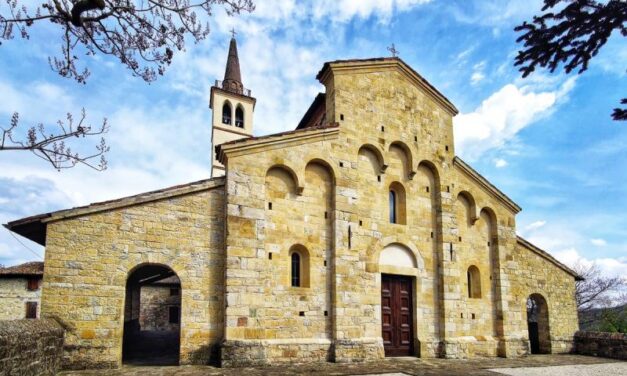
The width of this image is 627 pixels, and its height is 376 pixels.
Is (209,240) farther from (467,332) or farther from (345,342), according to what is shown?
(467,332)

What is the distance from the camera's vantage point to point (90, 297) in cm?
Result: 1013

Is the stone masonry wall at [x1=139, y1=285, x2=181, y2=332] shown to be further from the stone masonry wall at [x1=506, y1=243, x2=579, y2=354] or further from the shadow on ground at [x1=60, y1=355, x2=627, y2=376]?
the stone masonry wall at [x1=506, y1=243, x2=579, y2=354]

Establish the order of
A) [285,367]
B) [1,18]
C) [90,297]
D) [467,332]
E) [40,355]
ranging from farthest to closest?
[467,332]
[285,367]
[90,297]
[40,355]
[1,18]

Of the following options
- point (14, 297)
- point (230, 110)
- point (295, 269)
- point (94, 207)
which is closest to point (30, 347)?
point (94, 207)

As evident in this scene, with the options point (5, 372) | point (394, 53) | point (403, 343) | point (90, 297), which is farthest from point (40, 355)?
point (394, 53)

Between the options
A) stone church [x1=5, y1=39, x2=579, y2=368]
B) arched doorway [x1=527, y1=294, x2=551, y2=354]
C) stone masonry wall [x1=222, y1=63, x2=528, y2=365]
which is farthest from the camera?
arched doorway [x1=527, y1=294, x2=551, y2=354]

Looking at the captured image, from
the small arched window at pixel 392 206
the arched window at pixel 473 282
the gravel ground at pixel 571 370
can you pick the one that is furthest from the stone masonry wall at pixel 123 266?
the arched window at pixel 473 282

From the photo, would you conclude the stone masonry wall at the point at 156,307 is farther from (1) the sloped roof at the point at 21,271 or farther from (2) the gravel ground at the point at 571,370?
A: (2) the gravel ground at the point at 571,370

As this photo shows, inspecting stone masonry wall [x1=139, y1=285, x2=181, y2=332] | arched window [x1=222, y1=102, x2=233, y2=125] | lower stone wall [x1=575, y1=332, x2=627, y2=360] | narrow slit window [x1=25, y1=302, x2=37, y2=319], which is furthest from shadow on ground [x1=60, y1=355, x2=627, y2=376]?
arched window [x1=222, y1=102, x2=233, y2=125]

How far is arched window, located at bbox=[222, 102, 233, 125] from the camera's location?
3384 cm

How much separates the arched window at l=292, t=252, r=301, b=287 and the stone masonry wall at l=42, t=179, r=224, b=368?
215 centimetres

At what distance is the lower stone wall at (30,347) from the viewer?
6270 mm

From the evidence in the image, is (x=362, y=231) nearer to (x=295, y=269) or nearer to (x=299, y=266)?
(x=299, y=266)

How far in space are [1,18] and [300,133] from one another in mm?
8686
